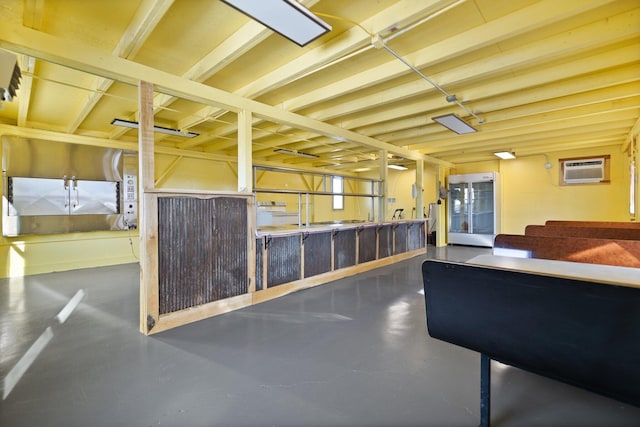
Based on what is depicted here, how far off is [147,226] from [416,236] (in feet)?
19.2

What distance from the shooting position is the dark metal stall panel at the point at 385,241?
5.77 meters

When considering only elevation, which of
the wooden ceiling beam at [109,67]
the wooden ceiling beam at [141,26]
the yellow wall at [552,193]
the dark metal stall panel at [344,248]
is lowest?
the dark metal stall panel at [344,248]

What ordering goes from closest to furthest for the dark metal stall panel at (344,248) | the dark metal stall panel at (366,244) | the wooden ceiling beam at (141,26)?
the wooden ceiling beam at (141,26) → the dark metal stall panel at (344,248) → the dark metal stall panel at (366,244)

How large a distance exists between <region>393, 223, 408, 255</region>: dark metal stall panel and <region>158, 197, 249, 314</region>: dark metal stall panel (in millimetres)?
3735

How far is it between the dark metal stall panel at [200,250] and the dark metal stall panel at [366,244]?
2.44 meters

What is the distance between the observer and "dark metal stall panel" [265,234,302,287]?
3.75 m

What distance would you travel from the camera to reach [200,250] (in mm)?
3029

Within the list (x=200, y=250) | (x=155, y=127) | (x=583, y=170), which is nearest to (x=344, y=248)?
(x=200, y=250)

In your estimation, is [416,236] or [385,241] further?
[416,236]

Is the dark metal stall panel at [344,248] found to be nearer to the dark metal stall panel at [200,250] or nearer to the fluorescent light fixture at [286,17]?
the dark metal stall panel at [200,250]

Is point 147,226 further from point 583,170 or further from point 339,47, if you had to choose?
point 583,170

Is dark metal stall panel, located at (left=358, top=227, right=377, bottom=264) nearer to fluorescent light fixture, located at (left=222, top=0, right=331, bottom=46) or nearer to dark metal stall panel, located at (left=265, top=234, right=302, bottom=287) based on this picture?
dark metal stall panel, located at (left=265, top=234, right=302, bottom=287)

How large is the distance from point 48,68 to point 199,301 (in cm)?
320

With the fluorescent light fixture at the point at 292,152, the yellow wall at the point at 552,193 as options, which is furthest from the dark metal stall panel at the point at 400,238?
the yellow wall at the point at 552,193
